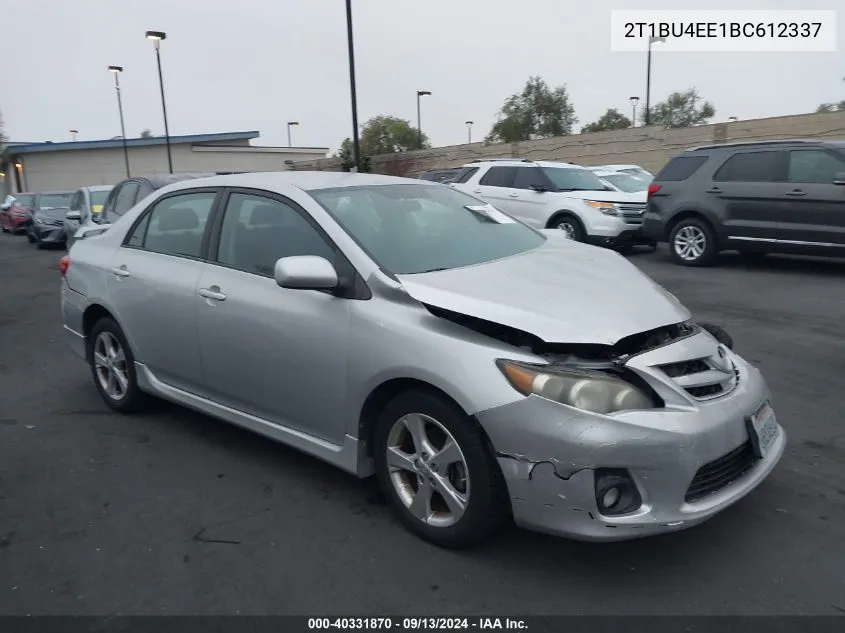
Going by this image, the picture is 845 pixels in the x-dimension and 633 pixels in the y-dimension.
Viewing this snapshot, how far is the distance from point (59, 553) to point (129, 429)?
5.22ft

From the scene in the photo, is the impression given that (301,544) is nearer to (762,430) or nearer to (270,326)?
(270,326)

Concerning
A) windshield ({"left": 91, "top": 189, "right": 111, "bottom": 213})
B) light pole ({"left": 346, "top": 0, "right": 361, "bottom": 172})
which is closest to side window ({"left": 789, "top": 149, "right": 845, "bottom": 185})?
light pole ({"left": 346, "top": 0, "right": 361, "bottom": 172})

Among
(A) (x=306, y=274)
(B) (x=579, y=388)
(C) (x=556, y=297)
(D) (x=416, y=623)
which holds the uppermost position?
(A) (x=306, y=274)

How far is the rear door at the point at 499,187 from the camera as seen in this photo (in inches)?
537

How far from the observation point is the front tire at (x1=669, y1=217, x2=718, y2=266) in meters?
11.1

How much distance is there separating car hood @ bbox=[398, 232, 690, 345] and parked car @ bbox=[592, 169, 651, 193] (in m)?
11.6

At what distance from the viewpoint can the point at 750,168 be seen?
35.0ft

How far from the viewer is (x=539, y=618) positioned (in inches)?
107

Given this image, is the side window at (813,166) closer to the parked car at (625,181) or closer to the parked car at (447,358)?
the parked car at (625,181)

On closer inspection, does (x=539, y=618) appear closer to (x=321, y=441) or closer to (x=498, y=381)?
(x=498, y=381)

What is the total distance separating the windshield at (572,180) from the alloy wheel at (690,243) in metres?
2.37

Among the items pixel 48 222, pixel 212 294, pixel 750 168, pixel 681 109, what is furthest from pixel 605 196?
pixel 681 109

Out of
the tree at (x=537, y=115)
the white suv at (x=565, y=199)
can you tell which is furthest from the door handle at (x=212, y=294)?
the tree at (x=537, y=115)

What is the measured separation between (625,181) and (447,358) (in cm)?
1327
